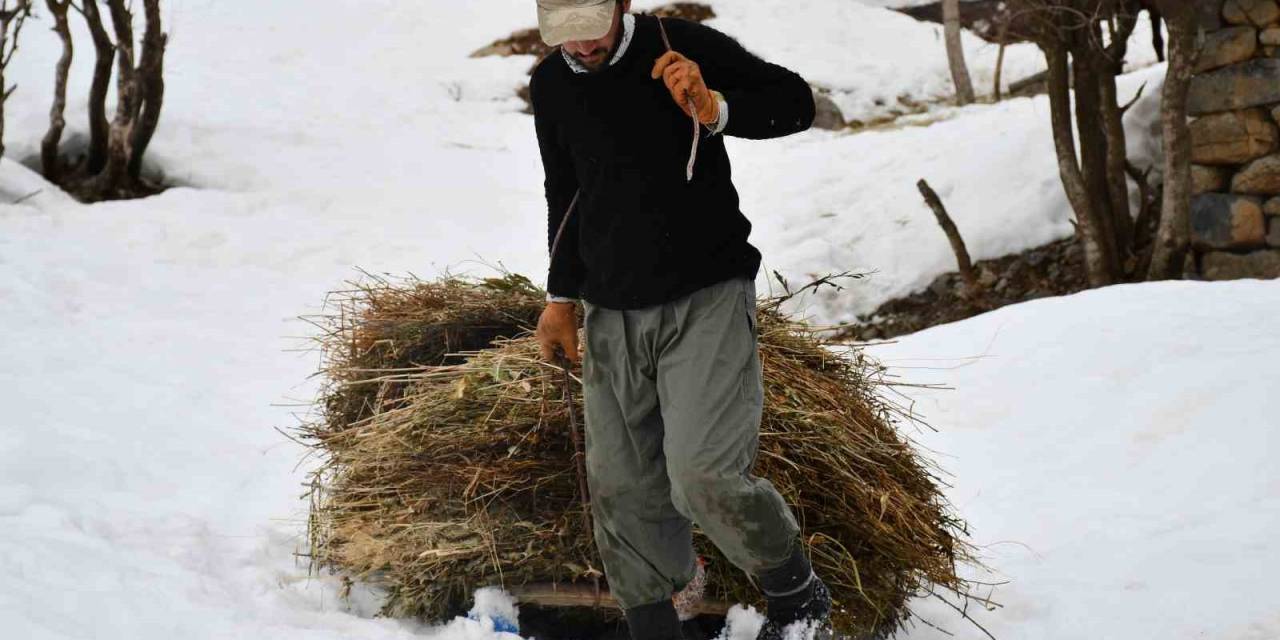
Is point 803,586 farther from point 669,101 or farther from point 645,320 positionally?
point 669,101

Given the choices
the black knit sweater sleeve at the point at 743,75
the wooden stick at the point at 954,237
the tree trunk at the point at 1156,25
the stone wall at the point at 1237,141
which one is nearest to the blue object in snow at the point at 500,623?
the black knit sweater sleeve at the point at 743,75

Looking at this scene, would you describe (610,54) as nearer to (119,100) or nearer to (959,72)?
(119,100)

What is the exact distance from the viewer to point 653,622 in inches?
120

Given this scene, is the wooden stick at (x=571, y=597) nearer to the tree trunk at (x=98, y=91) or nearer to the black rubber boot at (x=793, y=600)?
the black rubber boot at (x=793, y=600)

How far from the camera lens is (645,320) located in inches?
115

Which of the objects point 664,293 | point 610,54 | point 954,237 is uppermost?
point 610,54

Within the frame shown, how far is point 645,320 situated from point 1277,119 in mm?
6977

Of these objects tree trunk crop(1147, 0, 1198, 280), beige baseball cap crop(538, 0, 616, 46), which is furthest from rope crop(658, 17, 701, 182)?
tree trunk crop(1147, 0, 1198, 280)

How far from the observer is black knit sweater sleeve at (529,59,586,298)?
307 cm

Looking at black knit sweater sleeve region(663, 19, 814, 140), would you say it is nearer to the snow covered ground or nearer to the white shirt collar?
the white shirt collar

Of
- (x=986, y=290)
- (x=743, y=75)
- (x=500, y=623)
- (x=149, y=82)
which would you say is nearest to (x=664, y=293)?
(x=743, y=75)

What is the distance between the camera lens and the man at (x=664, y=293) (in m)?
2.84

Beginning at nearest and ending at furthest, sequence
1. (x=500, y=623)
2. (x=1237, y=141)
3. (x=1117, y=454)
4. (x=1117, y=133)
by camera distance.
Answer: (x=500, y=623) → (x=1117, y=454) → (x=1237, y=141) → (x=1117, y=133)

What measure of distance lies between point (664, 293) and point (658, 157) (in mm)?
309
